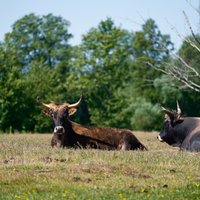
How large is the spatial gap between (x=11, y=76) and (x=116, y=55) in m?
21.4

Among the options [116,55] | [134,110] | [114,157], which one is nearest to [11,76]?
[134,110]

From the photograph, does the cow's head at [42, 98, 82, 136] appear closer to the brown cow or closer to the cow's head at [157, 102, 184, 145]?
the brown cow

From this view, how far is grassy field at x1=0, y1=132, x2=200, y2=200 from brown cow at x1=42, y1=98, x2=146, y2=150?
3178 millimetres

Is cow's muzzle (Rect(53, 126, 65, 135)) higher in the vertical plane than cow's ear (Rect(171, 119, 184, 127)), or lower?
lower

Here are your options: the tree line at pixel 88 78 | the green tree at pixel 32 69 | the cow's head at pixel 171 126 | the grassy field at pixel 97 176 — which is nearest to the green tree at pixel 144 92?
the tree line at pixel 88 78

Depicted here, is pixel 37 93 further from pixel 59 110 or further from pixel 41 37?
pixel 59 110

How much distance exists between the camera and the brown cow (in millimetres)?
20656

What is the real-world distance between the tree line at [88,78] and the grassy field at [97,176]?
3687 cm

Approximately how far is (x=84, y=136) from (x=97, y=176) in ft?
22.9

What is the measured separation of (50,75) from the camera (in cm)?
6284

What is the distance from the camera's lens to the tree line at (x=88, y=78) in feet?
182

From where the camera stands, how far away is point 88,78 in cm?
7156

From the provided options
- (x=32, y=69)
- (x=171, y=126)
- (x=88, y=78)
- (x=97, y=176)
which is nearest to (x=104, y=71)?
(x=88, y=78)

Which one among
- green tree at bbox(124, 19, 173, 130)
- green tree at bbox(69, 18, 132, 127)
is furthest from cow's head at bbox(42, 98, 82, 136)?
green tree at bbox(69, 18, 132, 127)
